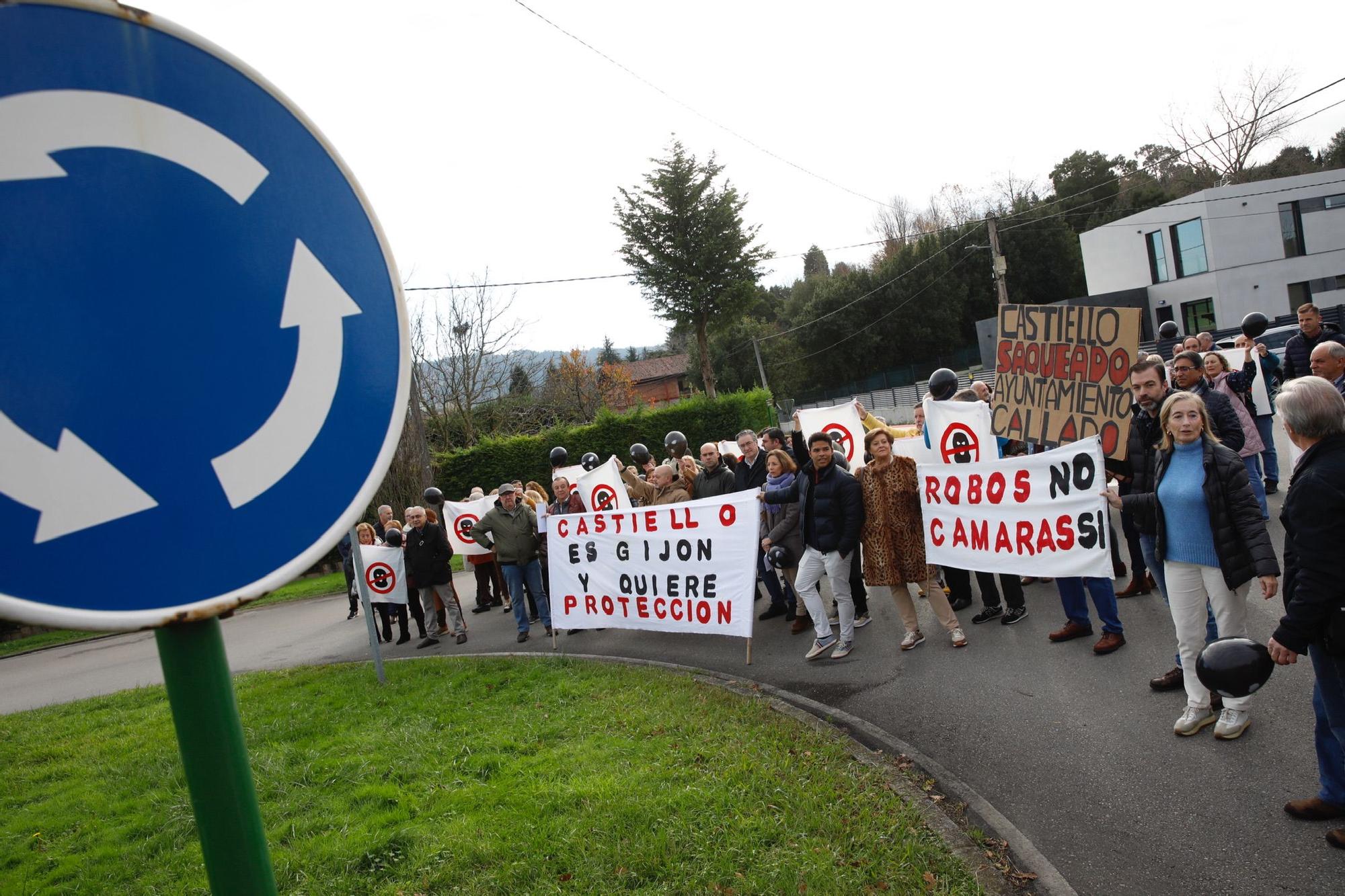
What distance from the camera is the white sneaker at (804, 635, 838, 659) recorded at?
8.21m

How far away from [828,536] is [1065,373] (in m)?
2.56

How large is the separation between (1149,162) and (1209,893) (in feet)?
244

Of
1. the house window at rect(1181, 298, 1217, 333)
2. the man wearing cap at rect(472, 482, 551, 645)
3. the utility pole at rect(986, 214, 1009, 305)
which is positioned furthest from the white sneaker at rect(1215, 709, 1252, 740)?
the house window at rect(1181, 298, 1217, 333)

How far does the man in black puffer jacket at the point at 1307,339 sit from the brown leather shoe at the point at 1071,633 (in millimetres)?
3864

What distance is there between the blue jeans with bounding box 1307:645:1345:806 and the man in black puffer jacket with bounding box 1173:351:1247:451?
12.0 feet

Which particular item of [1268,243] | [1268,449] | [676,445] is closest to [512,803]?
[676,445]

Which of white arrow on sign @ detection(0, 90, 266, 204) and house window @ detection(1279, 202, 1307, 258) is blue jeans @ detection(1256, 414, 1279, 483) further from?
house window @ detection(1279, 202, 1307, 258)

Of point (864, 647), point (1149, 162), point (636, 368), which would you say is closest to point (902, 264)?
point (1149, 162)

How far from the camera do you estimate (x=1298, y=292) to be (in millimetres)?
43344

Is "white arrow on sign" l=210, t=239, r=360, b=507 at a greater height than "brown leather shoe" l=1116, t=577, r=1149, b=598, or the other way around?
"white arrow on sign" l=210, t=239, r=360, b=507

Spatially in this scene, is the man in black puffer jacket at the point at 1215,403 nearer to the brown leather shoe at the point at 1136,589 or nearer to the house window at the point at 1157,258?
the brown leather shoe at the point at 1136,589

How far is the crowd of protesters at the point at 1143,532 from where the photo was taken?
393 cm

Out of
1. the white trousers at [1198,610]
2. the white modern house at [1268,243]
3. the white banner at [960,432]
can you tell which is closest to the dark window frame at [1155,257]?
the white modern house at [1268,243]

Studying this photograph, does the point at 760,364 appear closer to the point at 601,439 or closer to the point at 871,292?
the point at 871,292
